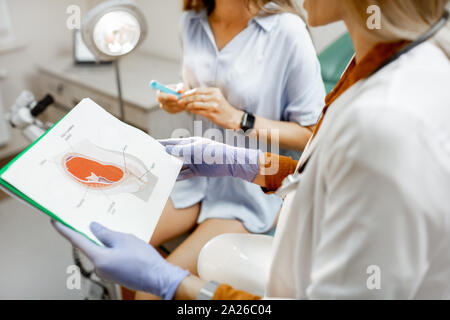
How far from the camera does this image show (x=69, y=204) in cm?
59

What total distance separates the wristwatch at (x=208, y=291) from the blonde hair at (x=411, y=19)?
0.50 meters

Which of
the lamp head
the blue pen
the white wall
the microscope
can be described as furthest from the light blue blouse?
the white wall

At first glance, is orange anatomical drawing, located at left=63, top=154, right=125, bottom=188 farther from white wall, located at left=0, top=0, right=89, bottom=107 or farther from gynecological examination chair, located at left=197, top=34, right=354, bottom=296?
white wall, located at left=0, top=0, right=89, bottom=107

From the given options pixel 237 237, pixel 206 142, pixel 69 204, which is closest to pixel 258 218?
pixel 237 237

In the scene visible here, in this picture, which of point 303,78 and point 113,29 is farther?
point 303,78

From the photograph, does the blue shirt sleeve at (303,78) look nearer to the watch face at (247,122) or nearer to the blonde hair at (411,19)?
the watch face at (247,122)

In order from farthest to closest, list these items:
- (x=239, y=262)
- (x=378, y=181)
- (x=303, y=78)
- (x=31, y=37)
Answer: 1. (x=31, y=37)
2. (x=303, y=78)
3. (x=239, y=262)
4. (x=378, y=181)

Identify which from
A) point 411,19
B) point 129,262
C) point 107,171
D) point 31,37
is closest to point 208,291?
point 129,262

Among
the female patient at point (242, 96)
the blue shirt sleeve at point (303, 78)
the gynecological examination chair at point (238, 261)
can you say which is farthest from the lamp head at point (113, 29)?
the gynecological examination chair at point (238, 261)

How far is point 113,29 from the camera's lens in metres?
0.96

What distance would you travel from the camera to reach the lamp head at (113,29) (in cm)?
91

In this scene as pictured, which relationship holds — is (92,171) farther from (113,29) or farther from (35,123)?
(35,123)

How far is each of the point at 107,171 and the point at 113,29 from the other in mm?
477

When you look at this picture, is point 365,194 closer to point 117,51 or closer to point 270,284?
point 270,284
